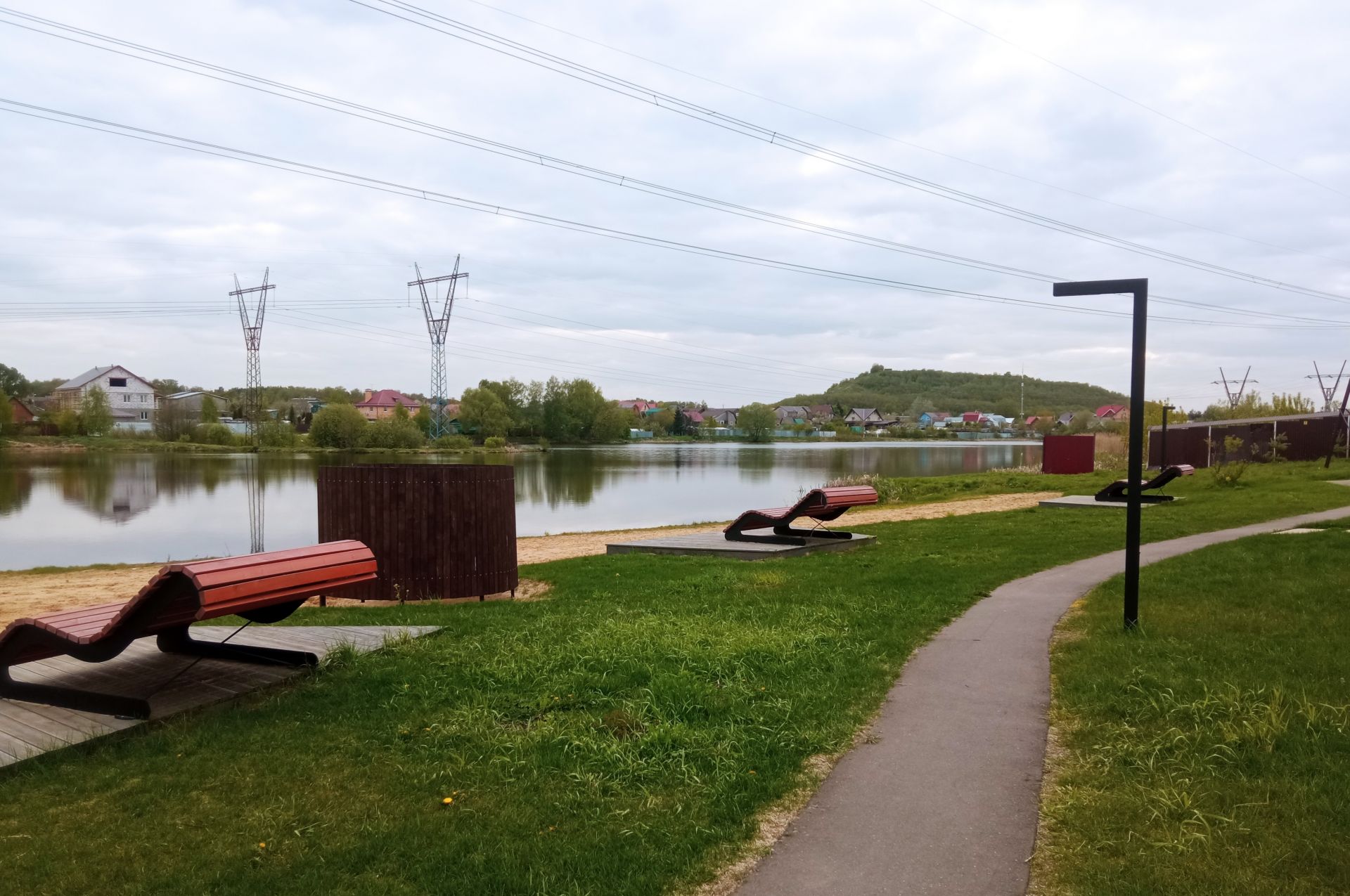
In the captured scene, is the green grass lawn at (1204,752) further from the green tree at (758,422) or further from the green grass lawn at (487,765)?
the green tree at (758,422)

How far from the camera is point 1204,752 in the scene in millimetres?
4555

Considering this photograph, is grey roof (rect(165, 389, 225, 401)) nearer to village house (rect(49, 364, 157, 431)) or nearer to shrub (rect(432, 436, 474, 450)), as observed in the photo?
village house (rect(49, 364, 157, 431))

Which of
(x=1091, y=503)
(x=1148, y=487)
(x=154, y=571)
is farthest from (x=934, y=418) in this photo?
(x=154, y=571)

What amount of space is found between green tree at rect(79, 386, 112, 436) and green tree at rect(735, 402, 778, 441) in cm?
7618

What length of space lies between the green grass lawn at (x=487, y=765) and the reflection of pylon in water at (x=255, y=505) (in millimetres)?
8736

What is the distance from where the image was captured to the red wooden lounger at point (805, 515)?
1353 centimetres

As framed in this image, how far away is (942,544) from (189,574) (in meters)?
11.2

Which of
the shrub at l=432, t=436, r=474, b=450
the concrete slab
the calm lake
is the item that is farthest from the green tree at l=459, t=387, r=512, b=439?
the concrete slab

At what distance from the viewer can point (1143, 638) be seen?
273 inches

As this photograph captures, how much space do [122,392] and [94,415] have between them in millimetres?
35546

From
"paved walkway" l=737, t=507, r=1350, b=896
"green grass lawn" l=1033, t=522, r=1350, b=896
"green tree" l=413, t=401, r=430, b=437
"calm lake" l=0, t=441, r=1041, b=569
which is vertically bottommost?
"calm lake" l=0, t=441, r=1041, b=569

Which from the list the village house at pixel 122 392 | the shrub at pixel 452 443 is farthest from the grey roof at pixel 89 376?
the shrub at pixel 452 443

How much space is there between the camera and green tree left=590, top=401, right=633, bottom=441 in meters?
103

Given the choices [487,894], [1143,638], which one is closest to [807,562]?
[1143,638]
